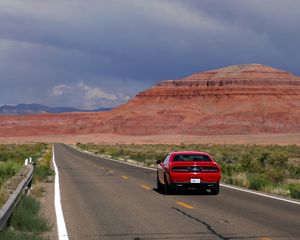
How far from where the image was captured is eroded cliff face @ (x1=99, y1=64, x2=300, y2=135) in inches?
6004

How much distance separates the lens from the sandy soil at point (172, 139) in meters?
118

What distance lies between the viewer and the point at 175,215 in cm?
1323

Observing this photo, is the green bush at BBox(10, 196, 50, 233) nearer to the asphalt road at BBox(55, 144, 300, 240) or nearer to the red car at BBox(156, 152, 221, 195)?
the asphalt road at BBox(55, 144, 300, 240)

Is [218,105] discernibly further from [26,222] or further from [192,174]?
[26,222]

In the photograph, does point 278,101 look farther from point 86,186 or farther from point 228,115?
point 86,186

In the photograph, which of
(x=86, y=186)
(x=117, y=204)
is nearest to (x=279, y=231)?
(x=117, y=204)

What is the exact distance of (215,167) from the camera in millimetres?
18547

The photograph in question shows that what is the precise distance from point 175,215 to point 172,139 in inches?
5014

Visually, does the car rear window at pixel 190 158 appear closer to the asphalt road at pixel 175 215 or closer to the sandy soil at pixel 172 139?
the asphalt road at pixel 175 215

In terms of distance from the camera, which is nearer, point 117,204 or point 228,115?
point 117,204

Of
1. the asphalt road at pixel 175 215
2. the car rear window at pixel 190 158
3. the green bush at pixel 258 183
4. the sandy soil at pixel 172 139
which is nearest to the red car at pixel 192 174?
the car rear window at pixel 190 158

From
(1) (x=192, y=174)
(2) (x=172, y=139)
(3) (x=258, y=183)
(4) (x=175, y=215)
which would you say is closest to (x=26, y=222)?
(4) (x=175, y=215)

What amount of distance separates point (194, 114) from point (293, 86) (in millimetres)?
34485

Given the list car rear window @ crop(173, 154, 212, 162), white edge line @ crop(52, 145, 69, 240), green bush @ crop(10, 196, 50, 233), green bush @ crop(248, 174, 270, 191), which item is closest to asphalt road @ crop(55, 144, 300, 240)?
white edge line @ crop(52, 145, 69, 240)
